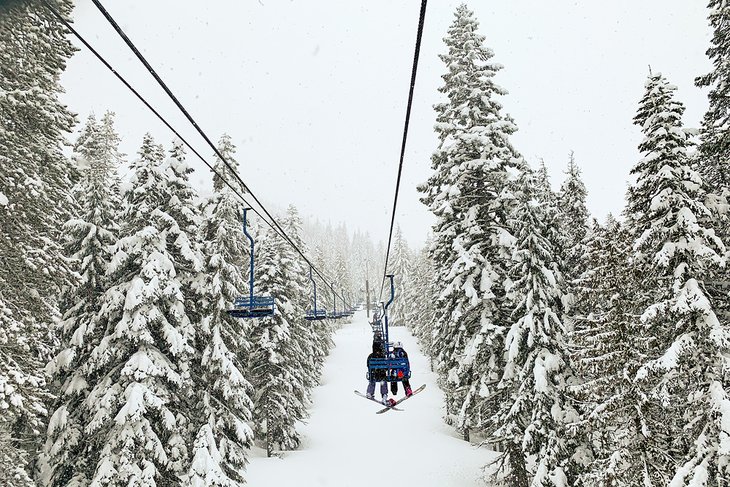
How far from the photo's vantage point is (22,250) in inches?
485

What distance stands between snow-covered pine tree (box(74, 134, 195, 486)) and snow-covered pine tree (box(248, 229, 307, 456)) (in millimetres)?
10992

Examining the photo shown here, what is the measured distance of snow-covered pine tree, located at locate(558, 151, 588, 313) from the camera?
20.0 metres

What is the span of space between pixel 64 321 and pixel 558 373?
58.5ft

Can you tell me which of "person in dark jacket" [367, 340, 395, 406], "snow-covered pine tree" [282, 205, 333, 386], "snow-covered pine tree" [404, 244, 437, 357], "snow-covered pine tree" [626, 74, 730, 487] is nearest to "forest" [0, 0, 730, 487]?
"snow-covered pine tree" [626, 74, 730, 487]

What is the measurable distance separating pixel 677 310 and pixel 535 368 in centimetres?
607

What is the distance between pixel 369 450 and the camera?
3241 cm

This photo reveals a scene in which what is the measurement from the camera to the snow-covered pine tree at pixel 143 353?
14.1m

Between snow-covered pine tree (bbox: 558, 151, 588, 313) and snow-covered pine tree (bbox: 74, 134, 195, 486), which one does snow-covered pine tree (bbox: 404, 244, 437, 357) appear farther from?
snow-covered pine tree (bbox: 74, 134, 195, 486)

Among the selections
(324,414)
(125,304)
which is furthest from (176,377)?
(324,414)

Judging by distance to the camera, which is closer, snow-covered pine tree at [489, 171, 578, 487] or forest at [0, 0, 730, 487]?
forest at [0, 0, 730, 487]

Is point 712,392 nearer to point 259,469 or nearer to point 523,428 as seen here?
point 523,428

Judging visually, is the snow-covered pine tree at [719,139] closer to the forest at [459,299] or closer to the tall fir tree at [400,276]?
the forest at [459,299]

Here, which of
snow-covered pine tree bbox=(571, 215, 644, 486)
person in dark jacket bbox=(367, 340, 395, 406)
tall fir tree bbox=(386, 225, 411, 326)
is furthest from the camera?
tall fir tree bbox=(386, 225, 411, 326)

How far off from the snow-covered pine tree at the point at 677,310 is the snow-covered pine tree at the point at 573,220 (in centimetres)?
624
